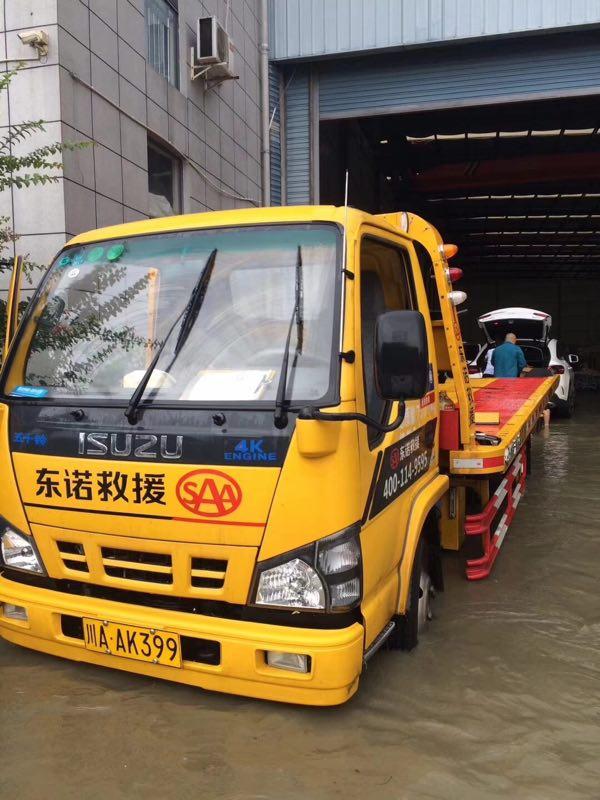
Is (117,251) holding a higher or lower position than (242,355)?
higher

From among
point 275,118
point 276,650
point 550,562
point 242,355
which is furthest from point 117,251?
point 275,118

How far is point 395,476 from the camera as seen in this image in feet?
9.66

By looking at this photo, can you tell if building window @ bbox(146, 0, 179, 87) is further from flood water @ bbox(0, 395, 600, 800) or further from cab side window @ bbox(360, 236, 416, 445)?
flood water @ bbox(0, 395, 600, 800)

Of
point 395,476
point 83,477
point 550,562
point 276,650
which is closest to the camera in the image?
point 276,650

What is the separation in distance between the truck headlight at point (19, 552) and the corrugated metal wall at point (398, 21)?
9.73 m

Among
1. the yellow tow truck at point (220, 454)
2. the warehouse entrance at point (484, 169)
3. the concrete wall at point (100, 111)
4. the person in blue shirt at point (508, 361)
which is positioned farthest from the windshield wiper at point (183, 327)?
the warehouse entrance at point (484, 169)

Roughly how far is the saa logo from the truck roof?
1.12m

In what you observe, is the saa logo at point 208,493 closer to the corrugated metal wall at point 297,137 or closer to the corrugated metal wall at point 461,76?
the corrugated metal wall at point 297,137

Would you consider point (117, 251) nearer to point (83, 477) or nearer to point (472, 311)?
point (83, 477)

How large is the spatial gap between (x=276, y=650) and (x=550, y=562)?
2984 mm

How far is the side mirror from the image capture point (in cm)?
252

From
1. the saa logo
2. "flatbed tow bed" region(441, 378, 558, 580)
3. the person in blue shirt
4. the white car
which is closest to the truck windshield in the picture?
the saa logo

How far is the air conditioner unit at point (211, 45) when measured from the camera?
858cm

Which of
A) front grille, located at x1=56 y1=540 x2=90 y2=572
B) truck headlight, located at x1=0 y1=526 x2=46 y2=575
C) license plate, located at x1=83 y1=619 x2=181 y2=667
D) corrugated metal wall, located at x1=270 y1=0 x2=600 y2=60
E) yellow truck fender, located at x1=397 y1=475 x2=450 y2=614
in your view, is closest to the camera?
license plate, located at x1=83 y1=619 x2=181 y2=667
